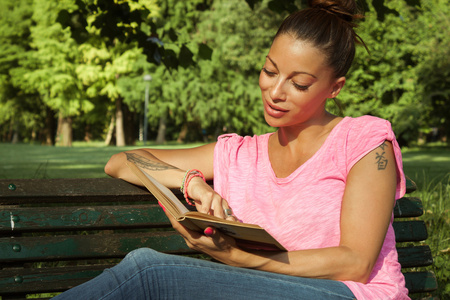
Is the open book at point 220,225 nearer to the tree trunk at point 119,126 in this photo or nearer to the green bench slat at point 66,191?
the green bench slat at point 66,191

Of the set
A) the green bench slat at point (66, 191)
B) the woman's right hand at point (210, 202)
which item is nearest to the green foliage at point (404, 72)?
the green bench slat at point (66, 191)

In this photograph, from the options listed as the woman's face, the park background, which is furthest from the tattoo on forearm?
the park background

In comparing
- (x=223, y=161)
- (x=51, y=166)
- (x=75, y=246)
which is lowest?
(x=51, y=166)

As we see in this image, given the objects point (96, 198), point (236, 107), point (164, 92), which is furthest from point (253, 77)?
point (96, 198)

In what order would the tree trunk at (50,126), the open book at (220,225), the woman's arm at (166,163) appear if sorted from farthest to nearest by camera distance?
1. the tree trunk at (50,126)
2. the woman's arm at (166,163)
3. the open book at (220,225)

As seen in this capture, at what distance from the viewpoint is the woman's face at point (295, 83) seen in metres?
2.34

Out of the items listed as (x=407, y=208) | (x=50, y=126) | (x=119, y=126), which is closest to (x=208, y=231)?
(x=407, y=208)

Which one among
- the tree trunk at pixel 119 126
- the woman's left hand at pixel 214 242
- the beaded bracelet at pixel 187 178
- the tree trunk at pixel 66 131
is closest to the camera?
the woman's left hand at pixel 214 242

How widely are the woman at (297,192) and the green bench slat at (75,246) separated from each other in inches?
12.0

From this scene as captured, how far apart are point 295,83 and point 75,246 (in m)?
1.28

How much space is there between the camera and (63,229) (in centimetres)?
271

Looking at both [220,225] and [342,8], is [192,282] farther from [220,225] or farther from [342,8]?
[342,8]

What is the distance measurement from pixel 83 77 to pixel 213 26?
792 cm

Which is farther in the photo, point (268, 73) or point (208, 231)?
point (268, 73)
